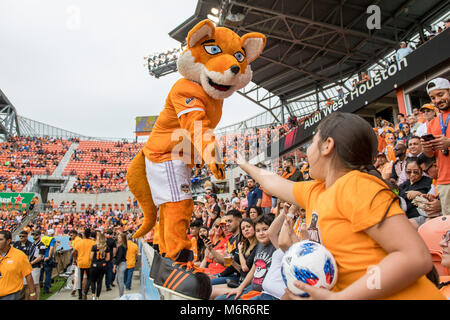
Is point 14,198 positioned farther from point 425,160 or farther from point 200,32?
point 425,160

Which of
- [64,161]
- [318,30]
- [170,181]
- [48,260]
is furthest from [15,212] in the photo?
[170,181]

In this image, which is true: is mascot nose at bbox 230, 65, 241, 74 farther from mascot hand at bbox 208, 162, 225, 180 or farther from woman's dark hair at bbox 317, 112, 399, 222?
woman's dark hair at bbox 317, 112, 399, 222

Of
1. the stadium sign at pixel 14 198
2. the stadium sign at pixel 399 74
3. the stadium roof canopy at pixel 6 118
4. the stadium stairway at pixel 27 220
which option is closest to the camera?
the stadium sign at pixel 399 74

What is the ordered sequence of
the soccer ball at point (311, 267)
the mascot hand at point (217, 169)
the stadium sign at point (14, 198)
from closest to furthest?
the soccer ball at point (311, 267) < the mascot hand at point (217, 169) < the stadium sign at point (14, 198)

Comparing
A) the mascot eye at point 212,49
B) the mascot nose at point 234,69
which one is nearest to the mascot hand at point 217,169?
the mascot nose at point 234,69

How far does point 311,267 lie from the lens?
101cm

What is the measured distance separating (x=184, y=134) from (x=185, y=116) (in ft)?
0.78

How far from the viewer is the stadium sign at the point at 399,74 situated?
7988mm

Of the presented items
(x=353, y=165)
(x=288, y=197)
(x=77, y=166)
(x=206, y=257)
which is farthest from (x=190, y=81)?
(x=77, y=166)

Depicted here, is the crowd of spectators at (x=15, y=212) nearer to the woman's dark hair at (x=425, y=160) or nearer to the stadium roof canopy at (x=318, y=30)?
the stadium roof canopy at (x=318, y=30)

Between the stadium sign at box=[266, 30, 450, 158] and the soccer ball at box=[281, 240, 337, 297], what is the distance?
882cm

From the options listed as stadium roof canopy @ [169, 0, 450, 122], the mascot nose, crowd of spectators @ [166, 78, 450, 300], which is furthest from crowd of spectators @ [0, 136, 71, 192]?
the mascot nose
